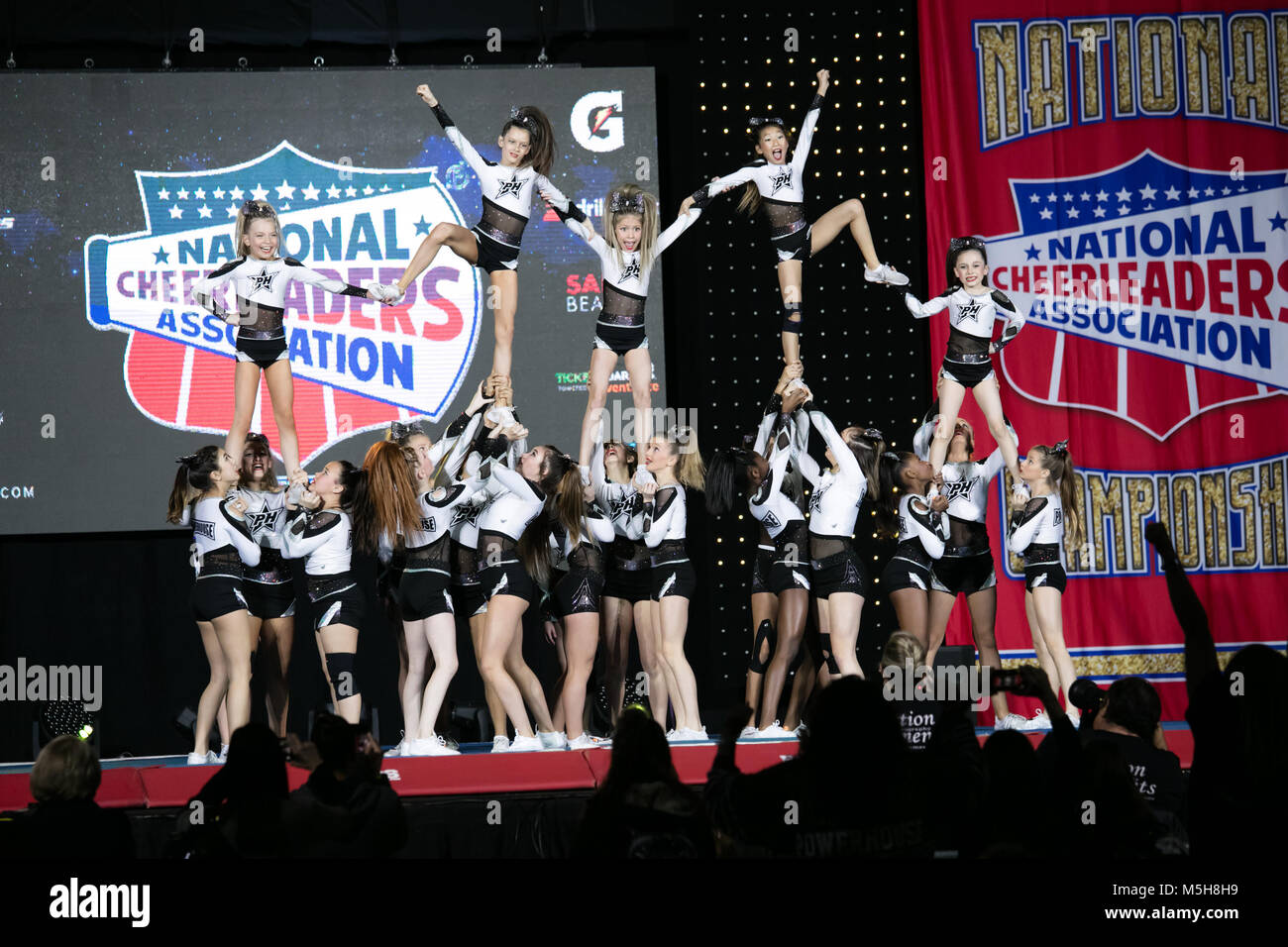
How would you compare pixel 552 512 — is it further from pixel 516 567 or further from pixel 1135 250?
pixel 1135 250

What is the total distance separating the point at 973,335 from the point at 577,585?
2.88 metres

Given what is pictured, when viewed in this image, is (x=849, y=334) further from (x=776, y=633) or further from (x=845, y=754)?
(x=845, y=754)

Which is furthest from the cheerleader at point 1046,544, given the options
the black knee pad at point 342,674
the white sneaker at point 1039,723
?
the black knee pad at point 342,674

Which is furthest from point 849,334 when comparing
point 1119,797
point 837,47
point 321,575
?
point 1119,797

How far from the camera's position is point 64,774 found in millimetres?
3350

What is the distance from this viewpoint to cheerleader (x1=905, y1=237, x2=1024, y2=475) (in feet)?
25.5

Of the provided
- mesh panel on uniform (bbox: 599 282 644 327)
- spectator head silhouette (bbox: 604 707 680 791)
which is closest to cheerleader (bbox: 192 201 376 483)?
mesh panel on uniform (bbox: 599 282 644 327)

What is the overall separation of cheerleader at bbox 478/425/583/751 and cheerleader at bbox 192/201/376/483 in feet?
4.37

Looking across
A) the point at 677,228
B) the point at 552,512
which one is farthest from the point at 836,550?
the point at 677,228

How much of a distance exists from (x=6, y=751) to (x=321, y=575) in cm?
259

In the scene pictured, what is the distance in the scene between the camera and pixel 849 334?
7945mm

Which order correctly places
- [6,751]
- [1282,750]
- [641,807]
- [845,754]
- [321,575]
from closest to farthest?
1. [1282,750]
2. [845,754]
3. [641,807]
4. [321,575]
5. [6,751]

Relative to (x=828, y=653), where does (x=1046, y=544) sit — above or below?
above

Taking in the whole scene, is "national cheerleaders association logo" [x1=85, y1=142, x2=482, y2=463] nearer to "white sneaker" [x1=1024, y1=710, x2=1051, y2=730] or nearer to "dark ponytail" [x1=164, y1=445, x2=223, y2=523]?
"dark ponytail" [x1=164, y1=445, x2=223, y2=523]
